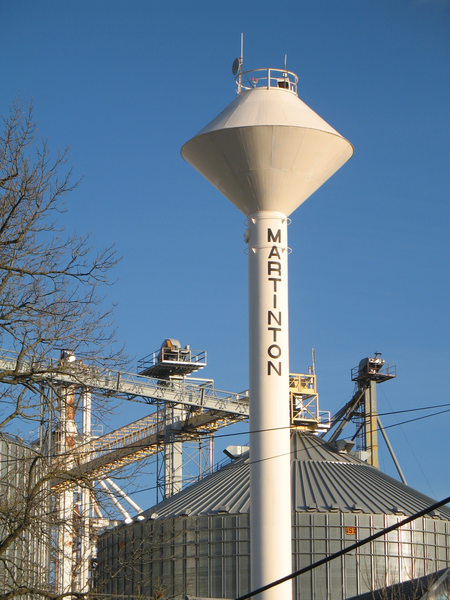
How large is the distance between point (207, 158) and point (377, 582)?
1747 centimetres

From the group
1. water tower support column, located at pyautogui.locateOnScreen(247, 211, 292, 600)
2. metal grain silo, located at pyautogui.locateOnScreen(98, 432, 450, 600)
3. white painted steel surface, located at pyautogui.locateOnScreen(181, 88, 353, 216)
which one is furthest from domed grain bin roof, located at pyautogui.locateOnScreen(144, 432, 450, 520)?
white painted steel surface, located at pyautogui.locateOnScreen(181, 88, 353, 216)

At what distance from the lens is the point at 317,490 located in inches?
1483

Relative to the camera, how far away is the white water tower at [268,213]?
2572cm

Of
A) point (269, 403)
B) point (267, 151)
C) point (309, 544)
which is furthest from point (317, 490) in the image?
point (267, 151)

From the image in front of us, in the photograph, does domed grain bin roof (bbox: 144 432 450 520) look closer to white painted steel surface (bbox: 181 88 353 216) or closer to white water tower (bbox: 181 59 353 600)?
white water tower (bbox: 181 59 353 600)

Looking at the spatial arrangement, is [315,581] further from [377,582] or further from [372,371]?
[372,371]

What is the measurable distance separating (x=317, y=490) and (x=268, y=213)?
14.6 meters

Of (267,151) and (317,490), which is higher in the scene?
(267,151)

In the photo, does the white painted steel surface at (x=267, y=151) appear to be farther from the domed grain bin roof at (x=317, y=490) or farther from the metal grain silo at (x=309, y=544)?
the domed grain bin roof at (x=317, y=490)

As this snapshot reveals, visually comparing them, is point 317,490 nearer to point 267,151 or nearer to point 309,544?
point 309,544

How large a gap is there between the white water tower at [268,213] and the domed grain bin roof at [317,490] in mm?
10445

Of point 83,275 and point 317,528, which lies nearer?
point 83,275

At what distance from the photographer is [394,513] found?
3619cm

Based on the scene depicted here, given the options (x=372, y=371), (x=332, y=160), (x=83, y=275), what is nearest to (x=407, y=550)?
(x=332, y=160)
